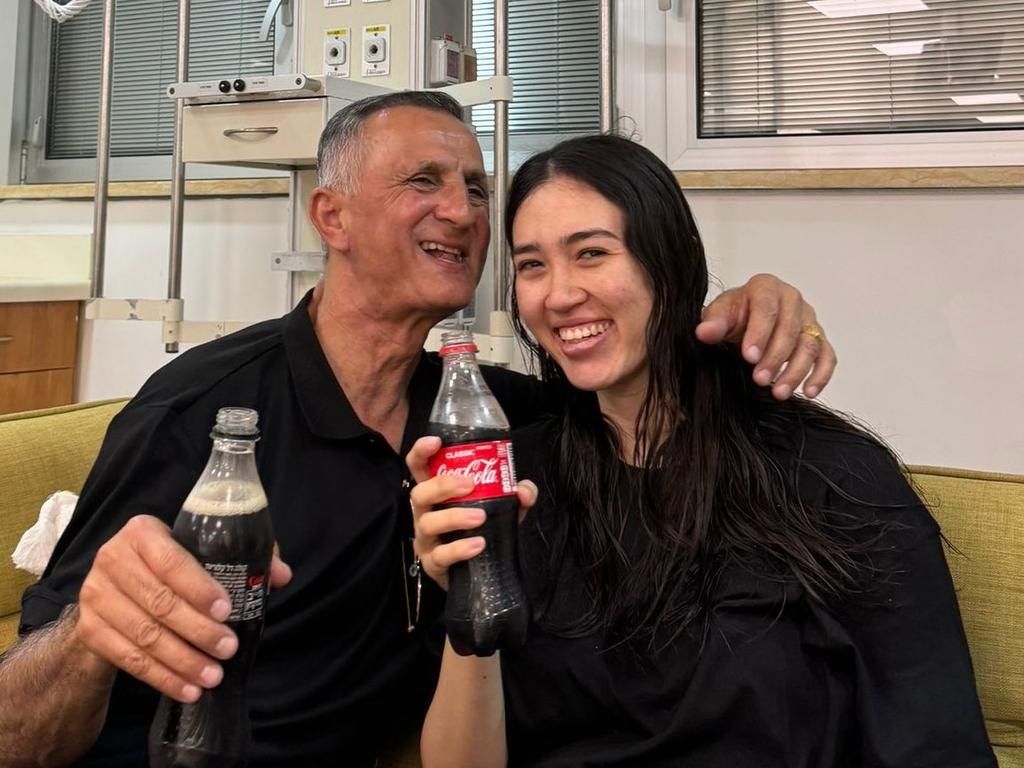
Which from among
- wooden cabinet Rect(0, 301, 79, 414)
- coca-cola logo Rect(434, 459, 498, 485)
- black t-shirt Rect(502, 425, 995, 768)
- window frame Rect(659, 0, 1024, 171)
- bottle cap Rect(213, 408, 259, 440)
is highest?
window frame Rect(659, 0, 1024, 171)

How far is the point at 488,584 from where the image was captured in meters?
0.88

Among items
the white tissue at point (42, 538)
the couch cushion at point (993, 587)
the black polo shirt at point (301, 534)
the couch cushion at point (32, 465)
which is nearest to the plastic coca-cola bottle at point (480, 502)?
the black polo shirt at point (301, 534)

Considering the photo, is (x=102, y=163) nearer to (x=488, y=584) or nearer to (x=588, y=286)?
(x=588, y=286)

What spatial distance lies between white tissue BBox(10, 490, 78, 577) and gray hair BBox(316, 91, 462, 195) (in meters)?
0.71

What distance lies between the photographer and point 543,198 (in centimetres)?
119

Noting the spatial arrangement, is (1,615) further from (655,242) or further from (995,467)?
(995,467)

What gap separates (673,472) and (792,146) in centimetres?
165

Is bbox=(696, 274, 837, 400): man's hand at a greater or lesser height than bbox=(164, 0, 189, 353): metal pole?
lesser

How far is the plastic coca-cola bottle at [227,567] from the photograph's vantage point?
0.70 meters

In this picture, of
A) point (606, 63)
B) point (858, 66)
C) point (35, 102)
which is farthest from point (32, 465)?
point (35, 102)

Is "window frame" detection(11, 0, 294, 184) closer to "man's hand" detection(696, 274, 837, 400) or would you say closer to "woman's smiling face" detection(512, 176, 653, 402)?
"woman's smiling face" detection(512, 176, 653, 402)

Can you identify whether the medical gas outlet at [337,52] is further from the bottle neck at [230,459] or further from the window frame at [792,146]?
the bottle neck at [230,459]

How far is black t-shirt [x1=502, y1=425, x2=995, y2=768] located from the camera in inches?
38.1

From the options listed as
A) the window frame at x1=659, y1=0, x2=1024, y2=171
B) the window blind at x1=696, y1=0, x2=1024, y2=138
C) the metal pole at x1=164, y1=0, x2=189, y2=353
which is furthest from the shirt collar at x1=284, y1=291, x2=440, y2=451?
the window blind at x1=696, y1=0, x2=1024, y2=138
